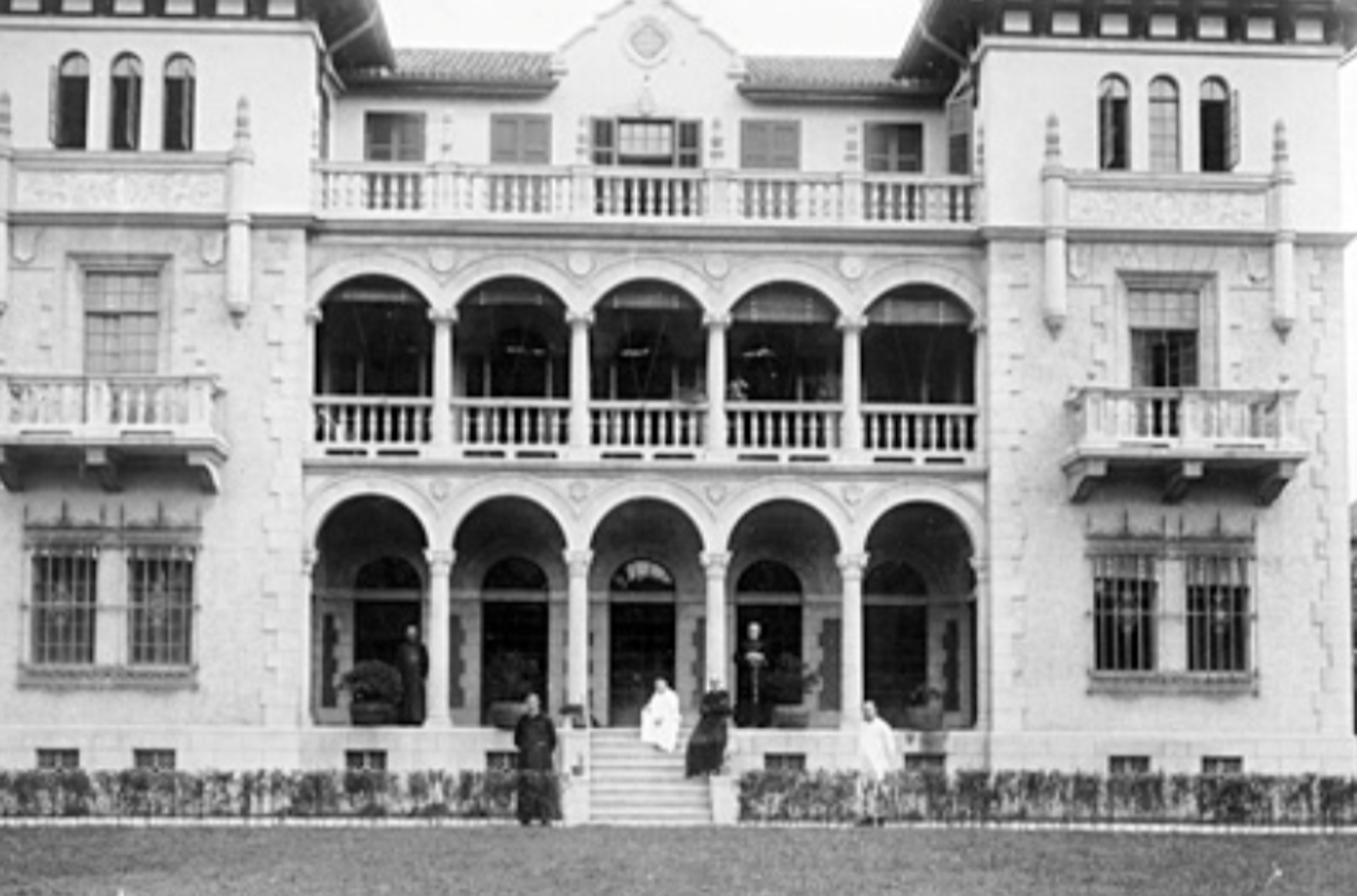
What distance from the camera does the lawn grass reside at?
2455cm

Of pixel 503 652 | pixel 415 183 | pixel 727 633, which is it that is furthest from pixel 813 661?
pixel 415 183

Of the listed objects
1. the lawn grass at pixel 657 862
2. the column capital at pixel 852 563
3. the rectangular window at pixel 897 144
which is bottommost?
the lawn grass at pixel 657 862

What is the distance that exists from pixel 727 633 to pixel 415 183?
973 centimetres

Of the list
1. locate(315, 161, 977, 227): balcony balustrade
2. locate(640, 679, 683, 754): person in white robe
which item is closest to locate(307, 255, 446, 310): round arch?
locate(315, 161, 977, 227): balcony balustrade

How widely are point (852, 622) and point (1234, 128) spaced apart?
10.6m

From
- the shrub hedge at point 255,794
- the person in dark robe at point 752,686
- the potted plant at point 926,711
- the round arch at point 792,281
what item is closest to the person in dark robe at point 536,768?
the shrub hedge at point 255,794

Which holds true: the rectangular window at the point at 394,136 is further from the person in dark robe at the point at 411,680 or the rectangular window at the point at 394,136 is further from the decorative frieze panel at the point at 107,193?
the person in dark robe at the point at 411,680

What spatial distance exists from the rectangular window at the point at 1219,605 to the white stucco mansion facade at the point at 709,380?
6 centimetres

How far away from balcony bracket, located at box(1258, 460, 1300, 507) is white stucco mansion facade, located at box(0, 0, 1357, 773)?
0.13 metres

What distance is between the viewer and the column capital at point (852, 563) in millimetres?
40594

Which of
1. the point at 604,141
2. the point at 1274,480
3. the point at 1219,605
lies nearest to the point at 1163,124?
the point at 1274,480

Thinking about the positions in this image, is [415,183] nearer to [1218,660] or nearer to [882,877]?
[1218,660]

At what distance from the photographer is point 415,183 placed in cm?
4131

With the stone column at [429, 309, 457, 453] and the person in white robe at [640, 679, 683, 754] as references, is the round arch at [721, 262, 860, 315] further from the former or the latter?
the person in white robe at [640, 679, 683, 754]
